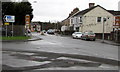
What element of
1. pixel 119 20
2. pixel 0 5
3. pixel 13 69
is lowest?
pixel 13 69

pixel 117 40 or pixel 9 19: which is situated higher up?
pixel 9 19

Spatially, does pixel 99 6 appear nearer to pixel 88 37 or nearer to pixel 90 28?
pixel 90 28

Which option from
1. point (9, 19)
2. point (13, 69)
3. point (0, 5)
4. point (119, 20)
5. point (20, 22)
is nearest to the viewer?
point (13, 69)

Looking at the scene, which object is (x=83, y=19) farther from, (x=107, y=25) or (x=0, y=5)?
(x=0, y=5)

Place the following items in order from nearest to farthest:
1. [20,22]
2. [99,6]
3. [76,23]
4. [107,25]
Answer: [20,22]
[107,25]
[99,6]
[76,23]

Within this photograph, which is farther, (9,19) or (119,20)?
(9,19)

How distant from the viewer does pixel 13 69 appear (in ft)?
28.7

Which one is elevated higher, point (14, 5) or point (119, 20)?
point (14, 5)

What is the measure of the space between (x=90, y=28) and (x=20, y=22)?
2022 cm

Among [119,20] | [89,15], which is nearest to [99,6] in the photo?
[89,15]

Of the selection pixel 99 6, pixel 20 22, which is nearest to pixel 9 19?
pixel 20 22

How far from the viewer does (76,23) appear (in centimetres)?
6581

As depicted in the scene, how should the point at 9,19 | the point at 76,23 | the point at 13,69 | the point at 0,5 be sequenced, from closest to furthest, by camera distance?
the point at 13,69 < the point at 9,19 < the point at 0,5 < the point at 76,23

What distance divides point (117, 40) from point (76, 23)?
109 ft
